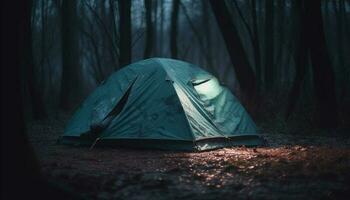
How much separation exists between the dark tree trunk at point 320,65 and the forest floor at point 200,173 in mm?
3158

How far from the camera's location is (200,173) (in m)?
7.02

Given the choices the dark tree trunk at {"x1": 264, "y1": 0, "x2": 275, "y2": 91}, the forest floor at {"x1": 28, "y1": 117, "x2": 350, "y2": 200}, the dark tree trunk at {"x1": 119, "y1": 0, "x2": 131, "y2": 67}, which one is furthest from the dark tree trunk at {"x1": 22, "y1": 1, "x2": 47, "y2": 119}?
the dark tree trunk at {"x1": 264, "y1": 0, "x2": 275, "y2": 91}

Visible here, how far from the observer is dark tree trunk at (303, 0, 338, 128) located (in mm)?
12305

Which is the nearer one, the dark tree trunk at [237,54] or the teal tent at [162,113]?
the teal tent at [162,113]

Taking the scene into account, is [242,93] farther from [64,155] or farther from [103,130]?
[64,155]

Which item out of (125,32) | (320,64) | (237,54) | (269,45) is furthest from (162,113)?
(269,45)

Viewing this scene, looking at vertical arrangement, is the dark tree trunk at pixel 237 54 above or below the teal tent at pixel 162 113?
above

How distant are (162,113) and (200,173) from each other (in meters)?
2.99

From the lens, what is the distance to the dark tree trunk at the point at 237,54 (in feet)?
51.3

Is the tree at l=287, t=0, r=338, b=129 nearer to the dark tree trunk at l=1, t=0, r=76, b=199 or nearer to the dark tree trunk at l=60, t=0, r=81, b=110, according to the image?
the dark tree trunk at l=1, t=0, r=76, b=199

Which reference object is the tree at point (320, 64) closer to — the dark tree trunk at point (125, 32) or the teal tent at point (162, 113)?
the teal tent at point (162, 113)

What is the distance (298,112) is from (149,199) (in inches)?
381

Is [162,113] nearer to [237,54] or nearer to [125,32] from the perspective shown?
[237,54]

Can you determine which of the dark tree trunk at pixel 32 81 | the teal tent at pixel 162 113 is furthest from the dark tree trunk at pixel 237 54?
the dark tree trunk at pixel 32 81
